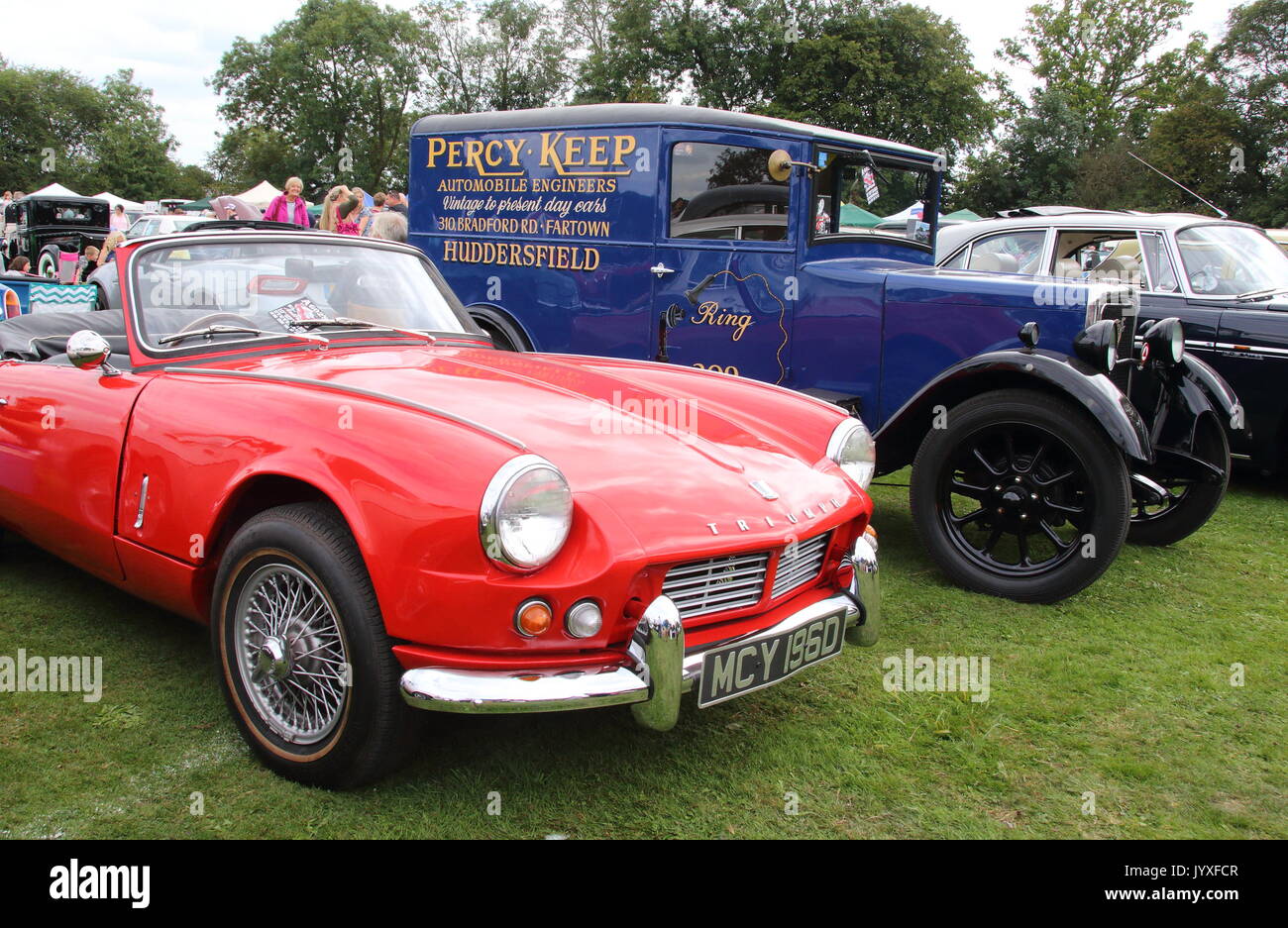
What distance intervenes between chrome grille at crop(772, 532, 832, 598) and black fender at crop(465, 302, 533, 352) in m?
3.98

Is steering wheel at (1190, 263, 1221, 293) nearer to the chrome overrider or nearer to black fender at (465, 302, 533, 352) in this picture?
black fender at (465, 302, 533, 352)

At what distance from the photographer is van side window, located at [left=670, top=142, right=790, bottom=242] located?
5.31m

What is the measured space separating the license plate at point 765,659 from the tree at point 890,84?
3383cm

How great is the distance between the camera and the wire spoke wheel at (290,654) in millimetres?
2361

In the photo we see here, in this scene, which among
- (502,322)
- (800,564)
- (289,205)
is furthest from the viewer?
(289,205)

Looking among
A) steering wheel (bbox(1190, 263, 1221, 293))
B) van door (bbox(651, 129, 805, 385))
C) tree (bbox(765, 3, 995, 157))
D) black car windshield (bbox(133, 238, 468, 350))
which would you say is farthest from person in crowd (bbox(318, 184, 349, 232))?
tree (bbox(765, 3, 995, 157))

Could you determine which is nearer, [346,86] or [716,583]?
[716,583]

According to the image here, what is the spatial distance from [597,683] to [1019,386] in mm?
2808


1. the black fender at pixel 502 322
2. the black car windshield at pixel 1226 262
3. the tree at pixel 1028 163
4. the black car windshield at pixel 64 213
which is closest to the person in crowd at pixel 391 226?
the black fender at pixel 502 322

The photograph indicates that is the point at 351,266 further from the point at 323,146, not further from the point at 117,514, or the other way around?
the point at 323,146

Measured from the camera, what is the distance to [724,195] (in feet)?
18.0

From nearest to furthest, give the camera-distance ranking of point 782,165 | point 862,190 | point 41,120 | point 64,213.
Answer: point 782,165 → point 862,190 → point 64,213 → point 41,120

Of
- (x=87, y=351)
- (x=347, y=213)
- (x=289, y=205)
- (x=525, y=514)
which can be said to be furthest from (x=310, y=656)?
(x=289, y=205)

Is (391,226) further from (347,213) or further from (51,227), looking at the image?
(51,227)
